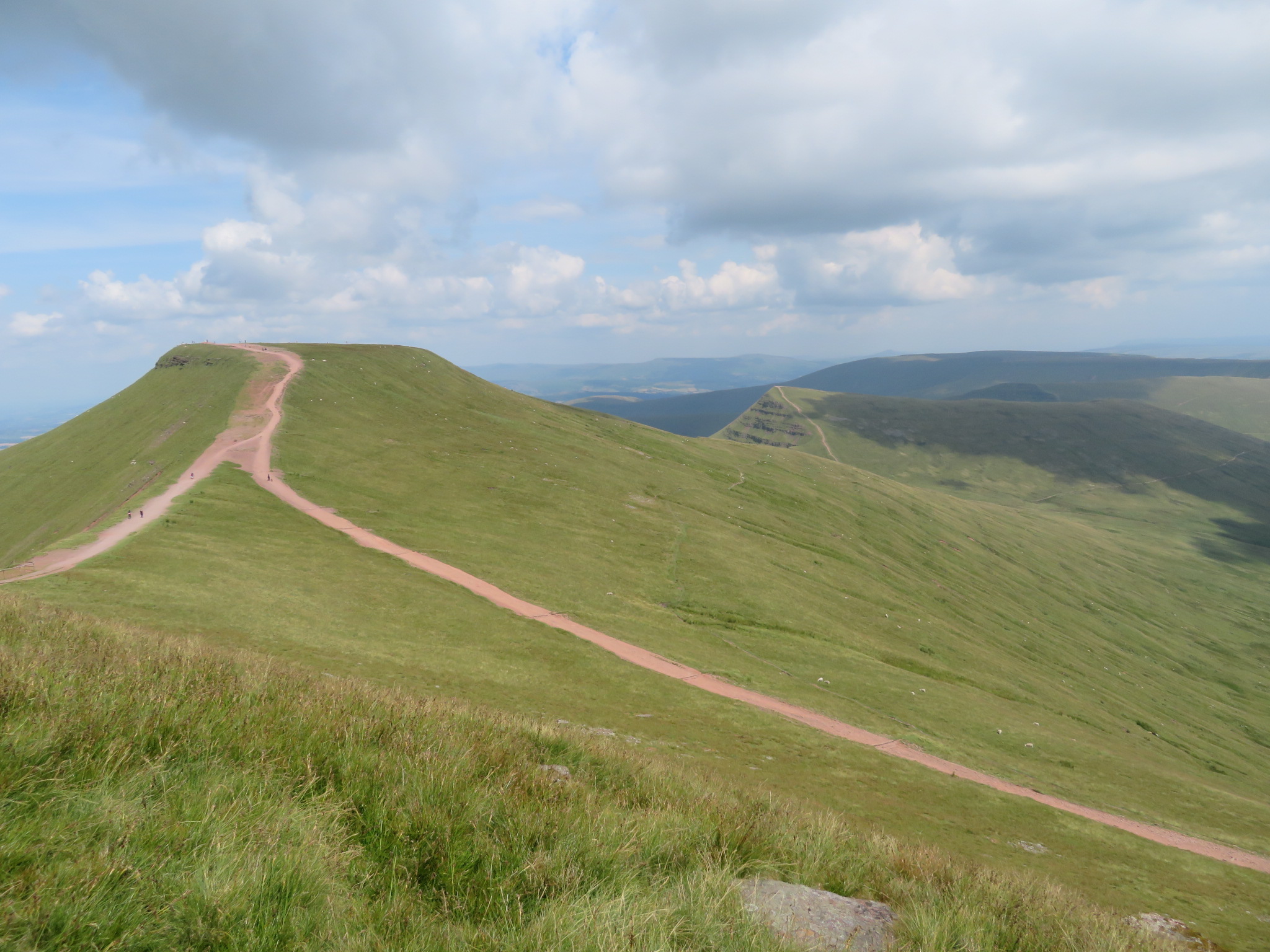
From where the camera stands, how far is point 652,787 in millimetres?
9547

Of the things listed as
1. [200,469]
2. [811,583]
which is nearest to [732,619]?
[811,583]

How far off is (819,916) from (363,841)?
4847mm

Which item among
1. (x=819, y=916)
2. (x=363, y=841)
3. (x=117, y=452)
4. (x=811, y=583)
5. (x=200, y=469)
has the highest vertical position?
(x=117, y=452)

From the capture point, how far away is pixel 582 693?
2725 centimetres

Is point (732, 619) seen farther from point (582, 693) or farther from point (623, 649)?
point (582, 693)

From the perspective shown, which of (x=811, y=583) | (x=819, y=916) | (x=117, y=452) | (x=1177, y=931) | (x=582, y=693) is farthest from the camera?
(x=117, y=452)

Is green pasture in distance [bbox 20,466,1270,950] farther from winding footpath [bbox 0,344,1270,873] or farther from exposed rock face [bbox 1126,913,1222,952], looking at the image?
winding footpath [bbox 0,344,1270,873]

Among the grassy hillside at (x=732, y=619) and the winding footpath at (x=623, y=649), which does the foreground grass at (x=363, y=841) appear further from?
the winding footpath at (x=623, y=649)

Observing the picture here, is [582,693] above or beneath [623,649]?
above

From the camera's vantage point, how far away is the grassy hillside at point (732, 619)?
80.5 ft

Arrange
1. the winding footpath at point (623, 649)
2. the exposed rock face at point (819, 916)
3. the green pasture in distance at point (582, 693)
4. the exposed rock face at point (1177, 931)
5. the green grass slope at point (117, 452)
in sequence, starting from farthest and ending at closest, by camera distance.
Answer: the green grass slope at point (117, 452) → the winding footpath at point (623, 649) → the green pasture in distance at point (582, 693) → the exposed rock face at point (1177, 931) → the exposed rock face at point (819, 916)

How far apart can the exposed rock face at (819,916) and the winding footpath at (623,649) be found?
2456 cm

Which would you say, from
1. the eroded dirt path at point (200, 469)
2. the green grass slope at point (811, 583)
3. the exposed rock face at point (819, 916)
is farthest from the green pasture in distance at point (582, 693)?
the exposed rock face at point (819, 916)

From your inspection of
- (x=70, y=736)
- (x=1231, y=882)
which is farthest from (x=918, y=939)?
(x=1231, y=882)
